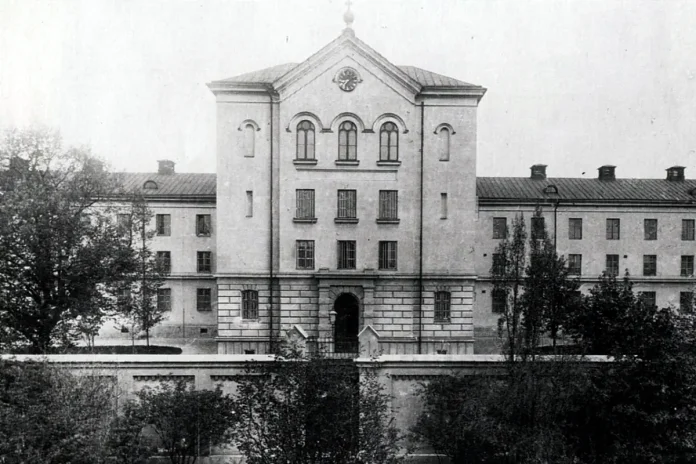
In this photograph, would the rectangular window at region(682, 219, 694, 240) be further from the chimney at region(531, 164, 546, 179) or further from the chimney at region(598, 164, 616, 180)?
the chimney at region(531, 164, 546, 179)

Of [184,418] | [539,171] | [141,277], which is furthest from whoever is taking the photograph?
[539,171]

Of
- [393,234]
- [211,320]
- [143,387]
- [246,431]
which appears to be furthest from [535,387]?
[211,320]

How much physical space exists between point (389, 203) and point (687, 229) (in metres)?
27.3

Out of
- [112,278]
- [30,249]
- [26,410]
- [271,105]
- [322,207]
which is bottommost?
A: [26,410]

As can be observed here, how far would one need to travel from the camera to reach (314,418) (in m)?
12.7

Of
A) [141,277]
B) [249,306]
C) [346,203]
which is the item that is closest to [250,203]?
[346,203]

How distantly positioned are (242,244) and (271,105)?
8.61 metres

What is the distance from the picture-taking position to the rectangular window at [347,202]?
30547 mm

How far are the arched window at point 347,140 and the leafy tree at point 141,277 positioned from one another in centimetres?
1159

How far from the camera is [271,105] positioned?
30.3m

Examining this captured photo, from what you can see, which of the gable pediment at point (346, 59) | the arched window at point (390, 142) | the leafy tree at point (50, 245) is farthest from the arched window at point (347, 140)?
the leafy tree at point (50, 245)

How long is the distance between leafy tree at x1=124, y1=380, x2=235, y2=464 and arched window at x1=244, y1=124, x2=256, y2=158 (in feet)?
59.4

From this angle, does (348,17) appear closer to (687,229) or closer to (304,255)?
(304,255)

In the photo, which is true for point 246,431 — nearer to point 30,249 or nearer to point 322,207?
point 30,249
